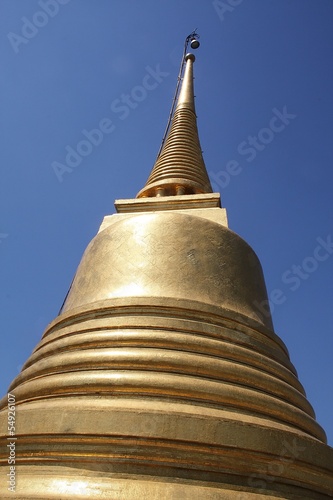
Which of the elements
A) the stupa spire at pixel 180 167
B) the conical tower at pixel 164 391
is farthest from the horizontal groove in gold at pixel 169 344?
the stupa spire at pixel 180 167

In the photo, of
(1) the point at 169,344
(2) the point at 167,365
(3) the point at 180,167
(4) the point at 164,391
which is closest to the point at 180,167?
(3) the point at 180,167

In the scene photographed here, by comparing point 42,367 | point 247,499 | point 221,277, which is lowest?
point 247,499

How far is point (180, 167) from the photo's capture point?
8.36m

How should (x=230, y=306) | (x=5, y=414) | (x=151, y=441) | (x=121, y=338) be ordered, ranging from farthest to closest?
(x=230, y=306)
(x=121, y=338)
(x=5, y=414)
(x=151, y=441)

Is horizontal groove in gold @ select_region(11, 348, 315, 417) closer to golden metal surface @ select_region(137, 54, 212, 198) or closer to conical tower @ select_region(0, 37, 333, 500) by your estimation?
conical tower @ select_region(0, 37, 333, 500)

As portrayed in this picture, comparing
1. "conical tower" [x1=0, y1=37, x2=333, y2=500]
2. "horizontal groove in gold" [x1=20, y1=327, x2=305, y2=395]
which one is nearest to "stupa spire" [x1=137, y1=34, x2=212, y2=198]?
"conical tower" [x1=0, y1=37, x2=333, y2=500]

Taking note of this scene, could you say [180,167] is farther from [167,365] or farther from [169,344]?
[167,365]

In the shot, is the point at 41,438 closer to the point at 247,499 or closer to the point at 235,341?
the point at 247,499

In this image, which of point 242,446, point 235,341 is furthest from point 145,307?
point 242,446

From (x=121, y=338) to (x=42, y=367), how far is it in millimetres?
723

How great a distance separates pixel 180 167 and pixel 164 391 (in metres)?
5.87

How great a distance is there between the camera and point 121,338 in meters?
3.52

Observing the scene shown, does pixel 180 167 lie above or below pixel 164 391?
above

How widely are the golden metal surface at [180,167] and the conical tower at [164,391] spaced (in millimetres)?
2986
